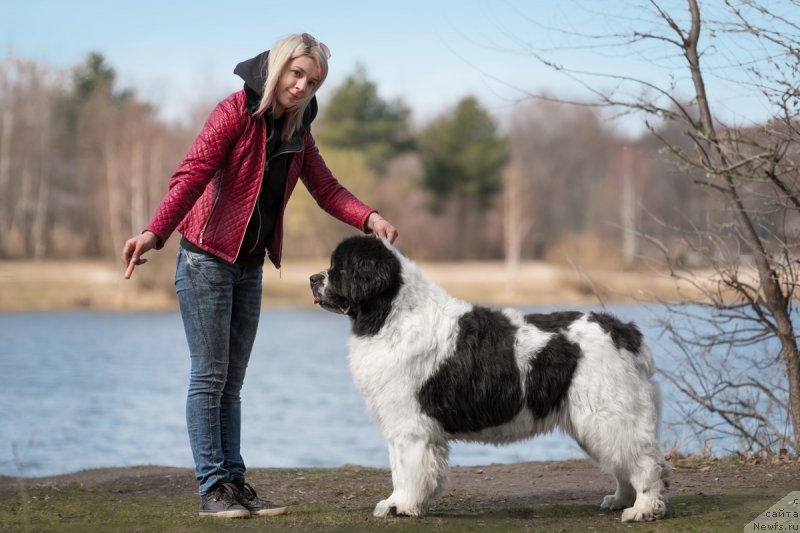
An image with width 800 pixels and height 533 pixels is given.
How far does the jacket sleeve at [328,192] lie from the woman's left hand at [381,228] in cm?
4

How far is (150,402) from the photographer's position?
19.0m

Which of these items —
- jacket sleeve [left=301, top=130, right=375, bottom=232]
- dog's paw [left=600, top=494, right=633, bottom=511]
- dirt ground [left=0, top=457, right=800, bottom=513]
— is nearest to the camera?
dog's paw [left=600, top=494, right=633, bottom=511]

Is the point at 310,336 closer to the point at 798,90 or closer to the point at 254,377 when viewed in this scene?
the point at 254,377

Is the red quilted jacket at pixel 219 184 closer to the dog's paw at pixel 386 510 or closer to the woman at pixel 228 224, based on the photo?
the woman at pixel 228 224

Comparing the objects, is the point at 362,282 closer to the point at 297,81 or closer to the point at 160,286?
the point at 297,81

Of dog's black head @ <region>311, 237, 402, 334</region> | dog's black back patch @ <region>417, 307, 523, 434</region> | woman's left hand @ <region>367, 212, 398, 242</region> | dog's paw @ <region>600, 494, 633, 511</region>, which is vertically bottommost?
dog's paw @ <region>600, 494, 633, 511</region>

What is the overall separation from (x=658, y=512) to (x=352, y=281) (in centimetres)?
222

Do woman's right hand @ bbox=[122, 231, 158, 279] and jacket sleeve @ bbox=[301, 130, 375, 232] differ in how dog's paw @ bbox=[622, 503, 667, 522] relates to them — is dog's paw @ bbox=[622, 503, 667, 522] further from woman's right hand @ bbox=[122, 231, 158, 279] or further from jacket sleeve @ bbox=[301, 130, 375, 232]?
woman's right hand @ bbox=[122, 231, 158, 279]

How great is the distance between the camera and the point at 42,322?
1389 inches

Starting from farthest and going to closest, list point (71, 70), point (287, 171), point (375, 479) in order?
point (71, 70)
point (375, 479)
point (287, 171)

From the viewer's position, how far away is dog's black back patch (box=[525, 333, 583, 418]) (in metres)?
5.00

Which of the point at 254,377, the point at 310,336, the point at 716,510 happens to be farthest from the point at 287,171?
the point at 310,336

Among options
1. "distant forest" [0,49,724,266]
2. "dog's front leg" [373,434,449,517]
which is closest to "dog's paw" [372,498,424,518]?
"dog's front leg" [373,434,449,517]

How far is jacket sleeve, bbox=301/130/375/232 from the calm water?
203 cm
